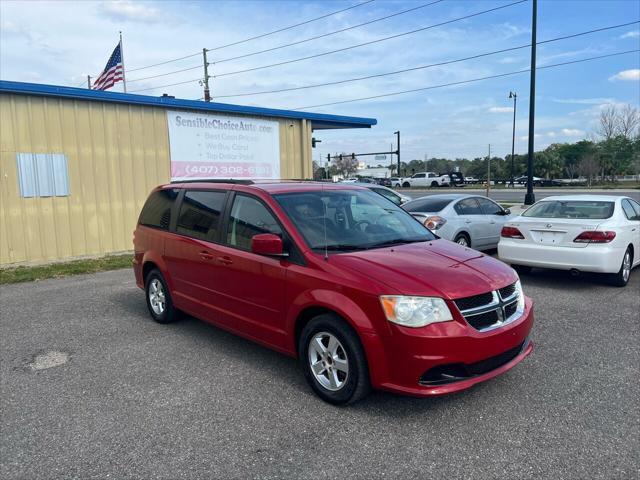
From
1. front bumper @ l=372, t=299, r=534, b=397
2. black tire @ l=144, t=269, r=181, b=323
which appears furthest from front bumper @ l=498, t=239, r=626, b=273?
black tire @ l=144, t=269, r=181, b=323

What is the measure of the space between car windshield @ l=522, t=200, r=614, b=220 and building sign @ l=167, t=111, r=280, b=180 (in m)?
8.00

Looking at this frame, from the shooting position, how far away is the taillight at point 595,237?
7.53m

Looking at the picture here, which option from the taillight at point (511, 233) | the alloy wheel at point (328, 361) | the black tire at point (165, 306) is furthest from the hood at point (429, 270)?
the taillight at point (511, 233)

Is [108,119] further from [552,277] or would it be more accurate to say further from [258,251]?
[552,277]

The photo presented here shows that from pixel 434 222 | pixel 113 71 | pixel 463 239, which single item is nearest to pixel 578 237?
pixel 434 222

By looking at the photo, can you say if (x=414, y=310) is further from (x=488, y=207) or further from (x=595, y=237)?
(x=488, y=207)

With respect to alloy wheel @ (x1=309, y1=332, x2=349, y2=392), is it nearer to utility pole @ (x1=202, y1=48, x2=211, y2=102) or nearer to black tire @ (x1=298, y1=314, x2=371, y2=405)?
black tire @ (x1=298, y1=314, x2=371, y2=405)

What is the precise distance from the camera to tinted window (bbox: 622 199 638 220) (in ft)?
27.5

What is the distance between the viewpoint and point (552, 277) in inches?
346

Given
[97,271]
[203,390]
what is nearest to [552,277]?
[203,390]

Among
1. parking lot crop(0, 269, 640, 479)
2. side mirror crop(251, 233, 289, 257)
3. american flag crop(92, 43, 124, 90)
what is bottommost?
parking lot crop(0, 269, 640, 479)

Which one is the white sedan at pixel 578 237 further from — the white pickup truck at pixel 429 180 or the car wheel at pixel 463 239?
the white pickup truck at pixel 429 180

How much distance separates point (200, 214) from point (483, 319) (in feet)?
10.3

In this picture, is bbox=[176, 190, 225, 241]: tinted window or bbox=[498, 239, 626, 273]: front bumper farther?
bbox=[498, 239, 626, 273]: front bumper
